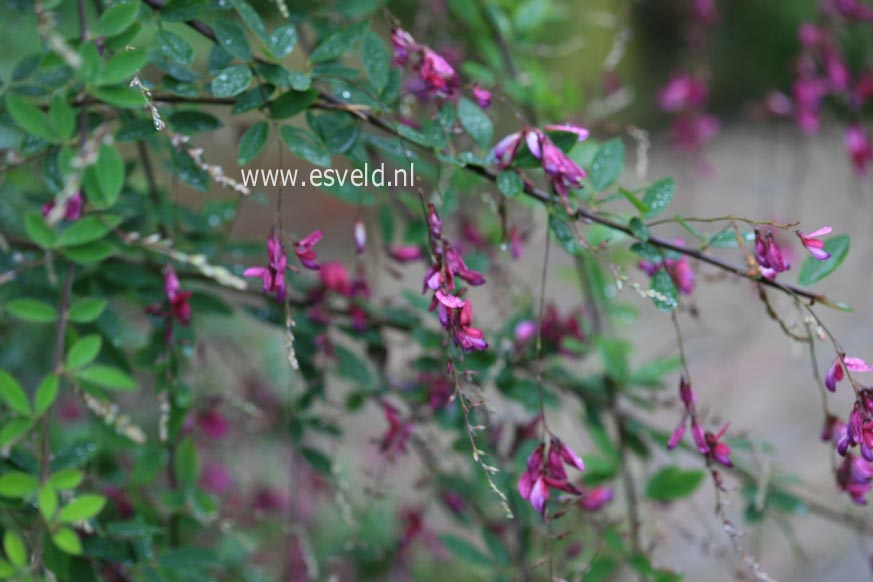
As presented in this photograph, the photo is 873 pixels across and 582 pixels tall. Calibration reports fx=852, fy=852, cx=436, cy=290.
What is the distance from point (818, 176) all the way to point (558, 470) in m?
3.33

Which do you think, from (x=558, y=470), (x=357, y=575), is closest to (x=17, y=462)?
(x=558, y=470)

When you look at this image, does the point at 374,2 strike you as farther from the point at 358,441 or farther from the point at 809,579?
the point at 358,441

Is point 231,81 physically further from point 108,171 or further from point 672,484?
point 672,484

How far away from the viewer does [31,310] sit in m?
0.73

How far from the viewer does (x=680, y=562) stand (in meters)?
1.90

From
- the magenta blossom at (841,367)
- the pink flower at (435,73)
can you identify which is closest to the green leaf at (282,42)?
the pink flower at (435,73)

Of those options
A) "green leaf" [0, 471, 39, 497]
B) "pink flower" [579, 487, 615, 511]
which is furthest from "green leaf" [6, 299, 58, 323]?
"pink flower" [579, 487, 615, 511]

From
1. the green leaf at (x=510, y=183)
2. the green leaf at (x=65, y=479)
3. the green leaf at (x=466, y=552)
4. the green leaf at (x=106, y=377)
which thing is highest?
the green leaf at (x=510, y=183)

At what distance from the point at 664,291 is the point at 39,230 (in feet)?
1.70

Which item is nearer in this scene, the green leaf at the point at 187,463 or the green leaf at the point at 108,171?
the green leaf at the point at 108,171

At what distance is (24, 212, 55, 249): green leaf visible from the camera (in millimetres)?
669

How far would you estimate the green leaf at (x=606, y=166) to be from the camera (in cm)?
85

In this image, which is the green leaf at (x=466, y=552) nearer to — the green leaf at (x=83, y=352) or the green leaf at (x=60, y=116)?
the green leaf at (x=83, y=352)

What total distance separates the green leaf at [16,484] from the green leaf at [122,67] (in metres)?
0.31
